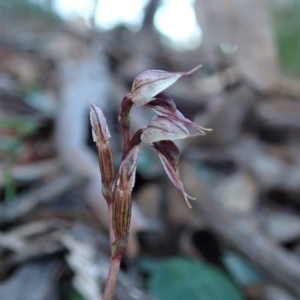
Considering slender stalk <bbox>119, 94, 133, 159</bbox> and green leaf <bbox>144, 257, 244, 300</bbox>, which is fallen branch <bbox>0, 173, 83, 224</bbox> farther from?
slender stalk <bbox>119, 94, 133, 159</bbox>

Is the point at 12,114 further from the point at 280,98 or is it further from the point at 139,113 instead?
the point at 280,98

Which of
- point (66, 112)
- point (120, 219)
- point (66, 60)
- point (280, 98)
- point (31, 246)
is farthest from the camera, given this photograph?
point (66, 60)

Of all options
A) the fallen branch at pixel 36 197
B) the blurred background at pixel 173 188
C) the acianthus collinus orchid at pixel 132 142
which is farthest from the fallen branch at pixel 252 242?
the acianthus collinus orchid at pixel 132 142

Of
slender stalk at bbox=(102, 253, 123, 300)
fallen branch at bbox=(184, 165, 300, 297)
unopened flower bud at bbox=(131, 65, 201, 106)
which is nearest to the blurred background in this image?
fallen branch at bbox=(184, 165, 300, 297)

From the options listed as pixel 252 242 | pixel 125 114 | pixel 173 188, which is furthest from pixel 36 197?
pixel 125 114

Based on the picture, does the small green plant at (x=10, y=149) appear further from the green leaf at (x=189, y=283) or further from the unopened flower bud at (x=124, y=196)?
the unopened flower bud at (x=124, y=196)

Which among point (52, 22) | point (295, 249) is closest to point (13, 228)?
point (295, 249)

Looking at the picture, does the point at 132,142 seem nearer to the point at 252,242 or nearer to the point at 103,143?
the point at 103,143
